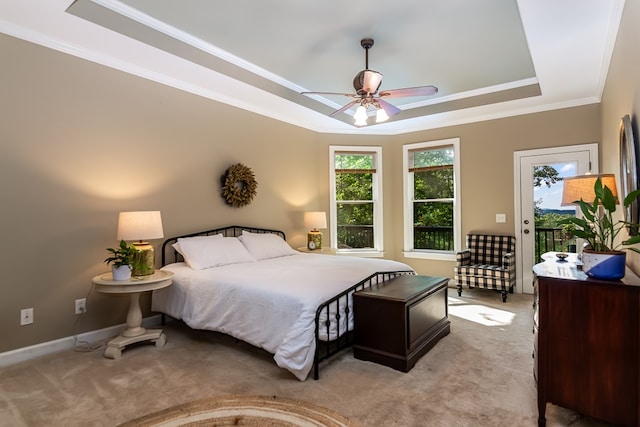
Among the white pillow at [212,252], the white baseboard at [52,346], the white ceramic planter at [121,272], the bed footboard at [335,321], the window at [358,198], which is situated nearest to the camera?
the bed footboard at [335,321]

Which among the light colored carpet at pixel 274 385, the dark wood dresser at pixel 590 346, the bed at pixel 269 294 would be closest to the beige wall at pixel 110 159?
the bed at pixel 269 294

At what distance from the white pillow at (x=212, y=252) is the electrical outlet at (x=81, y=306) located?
0.92m

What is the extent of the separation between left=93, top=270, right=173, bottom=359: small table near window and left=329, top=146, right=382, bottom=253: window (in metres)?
3.35

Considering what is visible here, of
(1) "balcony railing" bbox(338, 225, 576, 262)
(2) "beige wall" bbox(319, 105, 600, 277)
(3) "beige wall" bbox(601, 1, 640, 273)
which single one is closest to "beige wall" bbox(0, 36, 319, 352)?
(1) "balcony railing" bbox(338, 225, 576, 262)

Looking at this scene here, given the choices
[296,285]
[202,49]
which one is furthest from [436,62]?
[296,285]

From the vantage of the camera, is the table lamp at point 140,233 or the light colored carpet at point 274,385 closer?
the light colored carpet at point 274,385

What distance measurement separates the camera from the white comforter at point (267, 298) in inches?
94.7

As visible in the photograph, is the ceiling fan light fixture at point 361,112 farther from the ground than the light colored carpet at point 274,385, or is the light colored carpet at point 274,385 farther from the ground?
the ceiling fan light fixture at point 361,112

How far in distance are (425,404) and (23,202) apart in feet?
11.0

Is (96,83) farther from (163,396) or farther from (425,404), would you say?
(425,404)

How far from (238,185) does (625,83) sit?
3857 millimetres

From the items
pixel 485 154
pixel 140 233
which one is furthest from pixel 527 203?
pixel 140 233

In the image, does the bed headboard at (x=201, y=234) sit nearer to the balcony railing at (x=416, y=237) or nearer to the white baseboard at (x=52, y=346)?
the white baseboard at (x=52, y=346)

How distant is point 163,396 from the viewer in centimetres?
226
